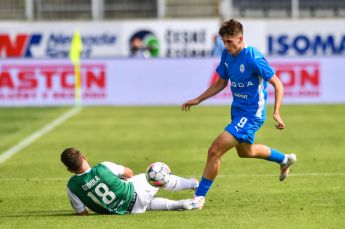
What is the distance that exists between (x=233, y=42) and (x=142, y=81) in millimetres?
18316

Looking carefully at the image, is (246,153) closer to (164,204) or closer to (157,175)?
(157,175)

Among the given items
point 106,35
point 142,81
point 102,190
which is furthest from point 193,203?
point 106,35

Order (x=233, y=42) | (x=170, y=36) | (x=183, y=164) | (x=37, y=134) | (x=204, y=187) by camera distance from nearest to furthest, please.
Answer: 1. (x=233, y=42)
2. (x=204, y=187)
3. (x=183, y=164)
4. (x=37, y=134)
5. (x=170, y=36)

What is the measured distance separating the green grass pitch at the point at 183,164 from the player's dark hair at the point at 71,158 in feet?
1.93

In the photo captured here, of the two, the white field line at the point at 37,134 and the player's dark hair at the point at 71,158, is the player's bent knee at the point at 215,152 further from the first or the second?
the white field line at the point at 37,134

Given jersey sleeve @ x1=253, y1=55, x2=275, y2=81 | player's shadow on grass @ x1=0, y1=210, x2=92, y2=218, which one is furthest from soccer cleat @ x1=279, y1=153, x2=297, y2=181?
player's shadow on grass @ x1=0, y1=210, x2=92, y2=218

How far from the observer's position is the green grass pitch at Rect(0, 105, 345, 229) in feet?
34.2

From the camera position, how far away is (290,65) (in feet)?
94.6

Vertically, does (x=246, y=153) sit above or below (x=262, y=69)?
below

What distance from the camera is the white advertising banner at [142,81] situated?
94.3 feet

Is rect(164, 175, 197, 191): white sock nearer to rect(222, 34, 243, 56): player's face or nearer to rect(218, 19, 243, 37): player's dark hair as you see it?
rect(222, 34, 243, 56): player's face

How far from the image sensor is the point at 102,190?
1045 cm

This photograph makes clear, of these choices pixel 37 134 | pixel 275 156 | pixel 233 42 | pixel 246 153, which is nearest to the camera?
pixel 233 42

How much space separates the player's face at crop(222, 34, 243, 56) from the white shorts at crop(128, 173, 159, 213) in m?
1.75
